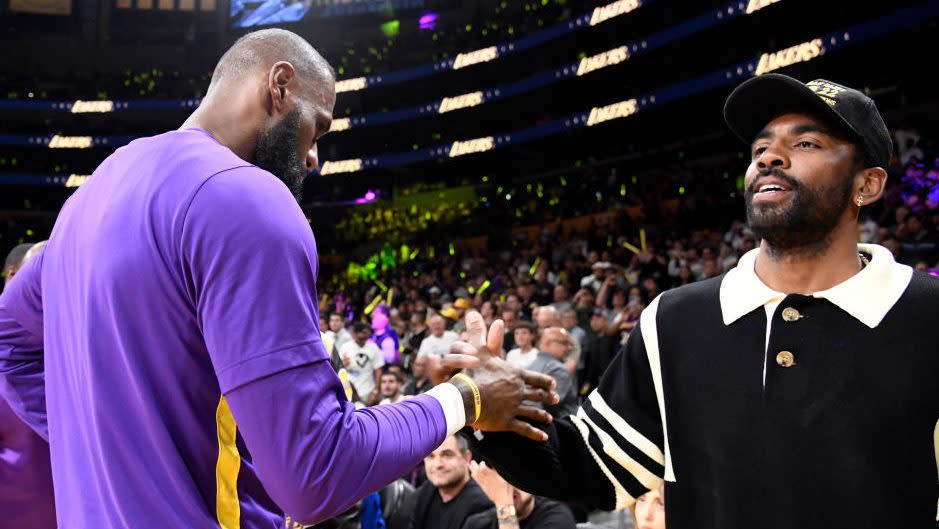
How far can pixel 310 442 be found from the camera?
1.60 metres

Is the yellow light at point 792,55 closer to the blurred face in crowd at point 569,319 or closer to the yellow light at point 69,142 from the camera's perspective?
the blurred face in crowd at point 569,319

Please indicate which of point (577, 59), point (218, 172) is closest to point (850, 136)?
point (218, 172)

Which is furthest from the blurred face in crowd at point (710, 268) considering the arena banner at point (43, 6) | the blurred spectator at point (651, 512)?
the arena banner at point (43, 6)

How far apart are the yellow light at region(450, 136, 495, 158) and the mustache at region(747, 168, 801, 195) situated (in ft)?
81.8

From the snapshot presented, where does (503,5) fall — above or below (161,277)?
above

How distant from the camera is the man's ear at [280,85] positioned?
6.68ft

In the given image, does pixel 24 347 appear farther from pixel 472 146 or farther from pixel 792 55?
pixel 472 146

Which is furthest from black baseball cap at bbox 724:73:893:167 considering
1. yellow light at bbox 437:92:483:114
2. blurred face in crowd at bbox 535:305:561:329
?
yellow light at bbox 437:92:483:114

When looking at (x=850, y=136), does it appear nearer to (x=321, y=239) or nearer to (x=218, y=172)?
(x=218, y=172)

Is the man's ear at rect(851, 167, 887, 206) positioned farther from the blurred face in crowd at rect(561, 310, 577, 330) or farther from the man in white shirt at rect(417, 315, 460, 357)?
the man in white shirt at rect(417, 315, 460, 357)

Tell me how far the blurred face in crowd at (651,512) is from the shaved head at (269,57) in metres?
2.31

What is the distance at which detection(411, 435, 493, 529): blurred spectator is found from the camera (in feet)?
15.9

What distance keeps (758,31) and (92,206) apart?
72.4 ft

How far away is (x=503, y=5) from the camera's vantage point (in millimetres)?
28906
